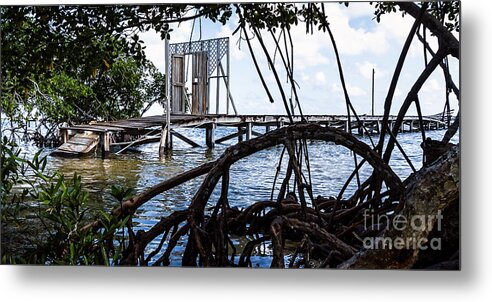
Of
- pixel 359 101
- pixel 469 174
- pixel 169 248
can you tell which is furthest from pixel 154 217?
pixel 469 174

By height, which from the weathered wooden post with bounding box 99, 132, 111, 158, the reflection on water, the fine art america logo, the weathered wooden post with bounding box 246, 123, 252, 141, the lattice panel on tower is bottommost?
the fine art america logo

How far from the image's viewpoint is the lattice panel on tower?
11.6ft

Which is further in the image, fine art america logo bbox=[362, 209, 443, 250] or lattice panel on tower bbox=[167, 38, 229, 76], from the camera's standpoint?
lattice panel on tower bbox=[167, 38, 229, 76]

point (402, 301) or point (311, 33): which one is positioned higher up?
point (311, 33)

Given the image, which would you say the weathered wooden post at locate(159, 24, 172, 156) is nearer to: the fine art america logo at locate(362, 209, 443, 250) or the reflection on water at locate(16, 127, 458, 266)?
the reflection on water at locate(16, 127, 458, 266)

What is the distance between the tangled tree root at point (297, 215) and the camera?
3.39m

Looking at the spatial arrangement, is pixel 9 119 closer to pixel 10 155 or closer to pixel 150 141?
pixel 10 155

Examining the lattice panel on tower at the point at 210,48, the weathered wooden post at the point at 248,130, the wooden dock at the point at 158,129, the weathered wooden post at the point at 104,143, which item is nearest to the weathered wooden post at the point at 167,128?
the wooden dock at the point at 158,129

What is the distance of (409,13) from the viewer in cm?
342

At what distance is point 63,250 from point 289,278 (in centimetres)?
105

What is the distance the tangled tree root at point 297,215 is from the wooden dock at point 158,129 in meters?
0.06

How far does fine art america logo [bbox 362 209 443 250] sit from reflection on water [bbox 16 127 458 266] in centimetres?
20

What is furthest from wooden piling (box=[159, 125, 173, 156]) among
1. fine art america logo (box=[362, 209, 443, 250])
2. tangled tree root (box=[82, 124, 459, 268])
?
fine art america logo (box=[362, 209, 443, 250])

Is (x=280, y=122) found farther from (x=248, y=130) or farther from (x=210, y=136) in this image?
(x=210, y=136)
